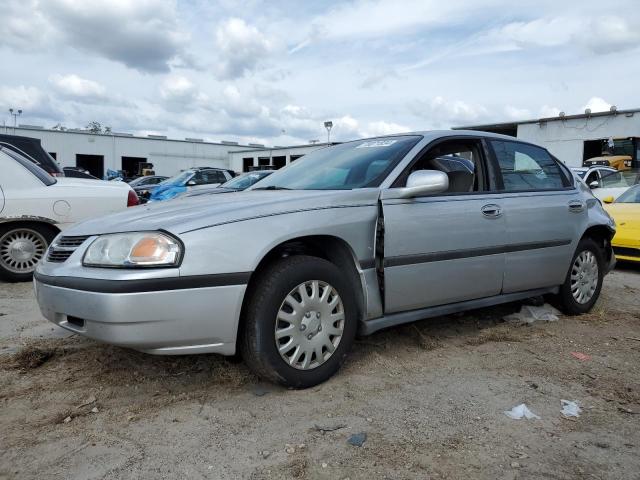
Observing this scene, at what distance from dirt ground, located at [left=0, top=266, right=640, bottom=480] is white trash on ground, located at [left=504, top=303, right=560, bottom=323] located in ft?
1.61

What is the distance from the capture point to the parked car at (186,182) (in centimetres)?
1317

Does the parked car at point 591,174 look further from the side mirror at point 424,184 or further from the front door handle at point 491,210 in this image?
the side mirror at point 424,184

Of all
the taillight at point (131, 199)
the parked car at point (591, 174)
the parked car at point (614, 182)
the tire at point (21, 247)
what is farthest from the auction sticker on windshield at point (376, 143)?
the parked car at point (591, 174)

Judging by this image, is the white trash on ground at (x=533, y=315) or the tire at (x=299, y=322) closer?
the tire at (x=299, y=322)

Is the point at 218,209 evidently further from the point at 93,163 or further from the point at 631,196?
the point at 93,163

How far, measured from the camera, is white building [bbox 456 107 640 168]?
2436 cm

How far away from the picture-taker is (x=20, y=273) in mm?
6008

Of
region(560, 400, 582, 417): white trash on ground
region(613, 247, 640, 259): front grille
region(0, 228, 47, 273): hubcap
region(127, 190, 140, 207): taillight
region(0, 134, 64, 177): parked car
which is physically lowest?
region(560, 400, 582, 417): white trash on ground

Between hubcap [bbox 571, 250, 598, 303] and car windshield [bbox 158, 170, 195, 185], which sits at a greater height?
car windshield [bbox 158, 170, 195, 185]

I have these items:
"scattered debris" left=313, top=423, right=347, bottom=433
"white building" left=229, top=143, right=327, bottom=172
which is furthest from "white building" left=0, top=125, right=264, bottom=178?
"scattered debris" left=313, top=423, right=347, bottom=433

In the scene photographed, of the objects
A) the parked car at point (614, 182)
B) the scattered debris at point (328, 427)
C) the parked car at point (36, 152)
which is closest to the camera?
the scattered debris at point (328, 427)

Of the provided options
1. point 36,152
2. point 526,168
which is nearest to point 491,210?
point 526,168

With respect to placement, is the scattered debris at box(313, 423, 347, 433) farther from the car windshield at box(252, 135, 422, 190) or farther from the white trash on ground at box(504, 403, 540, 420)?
the car windshield at box(252, 135, 422, 190)

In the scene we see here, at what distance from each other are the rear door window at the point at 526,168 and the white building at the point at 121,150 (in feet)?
139
